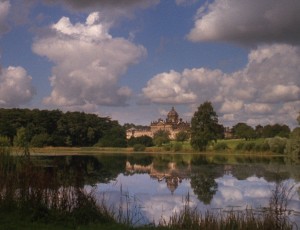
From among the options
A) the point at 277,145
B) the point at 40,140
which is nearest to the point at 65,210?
the point at 277,145

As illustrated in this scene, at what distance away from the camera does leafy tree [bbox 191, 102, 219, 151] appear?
81.9 m

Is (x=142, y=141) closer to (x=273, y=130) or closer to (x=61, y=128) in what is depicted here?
(x=61, y=128)

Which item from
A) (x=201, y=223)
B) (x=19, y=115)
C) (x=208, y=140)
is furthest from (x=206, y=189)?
(x=19, y=115)

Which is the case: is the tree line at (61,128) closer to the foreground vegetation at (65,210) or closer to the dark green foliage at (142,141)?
the dark green foliage at (142,141)

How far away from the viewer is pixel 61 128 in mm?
98125

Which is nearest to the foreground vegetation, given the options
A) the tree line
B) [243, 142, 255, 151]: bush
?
[243, 142, 255, 151]: bush

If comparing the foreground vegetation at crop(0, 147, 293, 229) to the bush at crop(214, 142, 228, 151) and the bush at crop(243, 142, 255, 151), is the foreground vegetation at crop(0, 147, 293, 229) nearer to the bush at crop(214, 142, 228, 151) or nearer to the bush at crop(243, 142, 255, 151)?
the bush at crop(243, 142, 255, 151)

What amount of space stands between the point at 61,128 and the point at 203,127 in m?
31.6

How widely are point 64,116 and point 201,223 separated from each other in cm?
9223

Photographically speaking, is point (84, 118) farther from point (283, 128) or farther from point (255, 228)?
point (255, 228)

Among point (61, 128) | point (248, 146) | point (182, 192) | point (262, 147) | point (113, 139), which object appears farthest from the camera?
point (113, 139)

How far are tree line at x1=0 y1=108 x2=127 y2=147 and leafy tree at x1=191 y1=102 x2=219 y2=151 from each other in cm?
2266

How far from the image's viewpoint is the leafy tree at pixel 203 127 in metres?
81.9

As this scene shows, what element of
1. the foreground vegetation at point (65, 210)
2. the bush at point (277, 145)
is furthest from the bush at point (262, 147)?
the foreground vegetation at point (65, 210)
